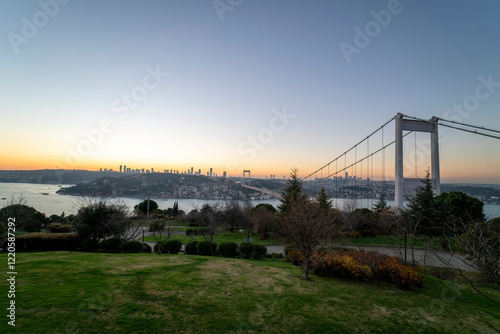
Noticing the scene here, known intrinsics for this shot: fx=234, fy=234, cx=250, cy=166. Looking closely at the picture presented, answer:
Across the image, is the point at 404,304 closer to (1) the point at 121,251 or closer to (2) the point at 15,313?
(2) the point at 15,313

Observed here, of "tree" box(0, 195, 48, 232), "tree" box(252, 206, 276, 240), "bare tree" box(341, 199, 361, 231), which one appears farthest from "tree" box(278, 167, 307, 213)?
"tree" box(0, 195, 48, 232)

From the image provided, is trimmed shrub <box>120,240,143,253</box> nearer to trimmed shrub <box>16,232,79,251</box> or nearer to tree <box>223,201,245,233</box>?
trimmed shrub <box>16,232,79,251</box>

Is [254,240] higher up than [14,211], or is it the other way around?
[14,211]

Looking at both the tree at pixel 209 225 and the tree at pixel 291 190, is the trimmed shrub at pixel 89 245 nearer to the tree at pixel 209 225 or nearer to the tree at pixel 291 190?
the tree at pixel 209 225

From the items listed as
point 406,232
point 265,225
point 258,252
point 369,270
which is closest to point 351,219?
point 265,225

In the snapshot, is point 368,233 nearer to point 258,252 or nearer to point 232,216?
point 258,252

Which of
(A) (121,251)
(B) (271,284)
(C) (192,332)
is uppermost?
(C) (192,332)

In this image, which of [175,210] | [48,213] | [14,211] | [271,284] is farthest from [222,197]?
[271,284]

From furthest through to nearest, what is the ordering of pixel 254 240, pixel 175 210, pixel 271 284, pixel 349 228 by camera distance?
pixel 175 210
pixel 254 240
pixel 349 228
pixel 271 284
